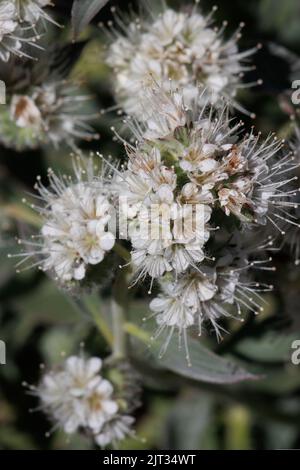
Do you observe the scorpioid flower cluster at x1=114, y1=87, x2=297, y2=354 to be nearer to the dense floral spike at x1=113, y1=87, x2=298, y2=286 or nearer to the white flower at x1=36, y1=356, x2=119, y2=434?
the dense floral spike at x1=113, y1=87, x2=298, y2=286

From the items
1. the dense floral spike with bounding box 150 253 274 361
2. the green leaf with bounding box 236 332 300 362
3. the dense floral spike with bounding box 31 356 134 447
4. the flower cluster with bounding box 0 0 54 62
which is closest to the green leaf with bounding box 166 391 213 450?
the green leaf with bounding box 236 332 300 362

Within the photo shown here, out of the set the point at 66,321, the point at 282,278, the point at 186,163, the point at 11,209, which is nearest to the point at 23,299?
the point at 66,321

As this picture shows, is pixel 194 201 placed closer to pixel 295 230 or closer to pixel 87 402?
pixel 295 230

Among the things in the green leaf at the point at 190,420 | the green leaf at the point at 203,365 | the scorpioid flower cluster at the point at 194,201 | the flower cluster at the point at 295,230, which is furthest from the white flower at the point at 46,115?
the green leaf at the point at 190,420

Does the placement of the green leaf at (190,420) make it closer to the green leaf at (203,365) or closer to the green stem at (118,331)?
the green stem at (118,331)

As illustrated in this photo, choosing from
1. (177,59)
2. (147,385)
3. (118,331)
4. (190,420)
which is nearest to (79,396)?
(118,331)

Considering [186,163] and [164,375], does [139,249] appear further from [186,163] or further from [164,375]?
[164,375]
